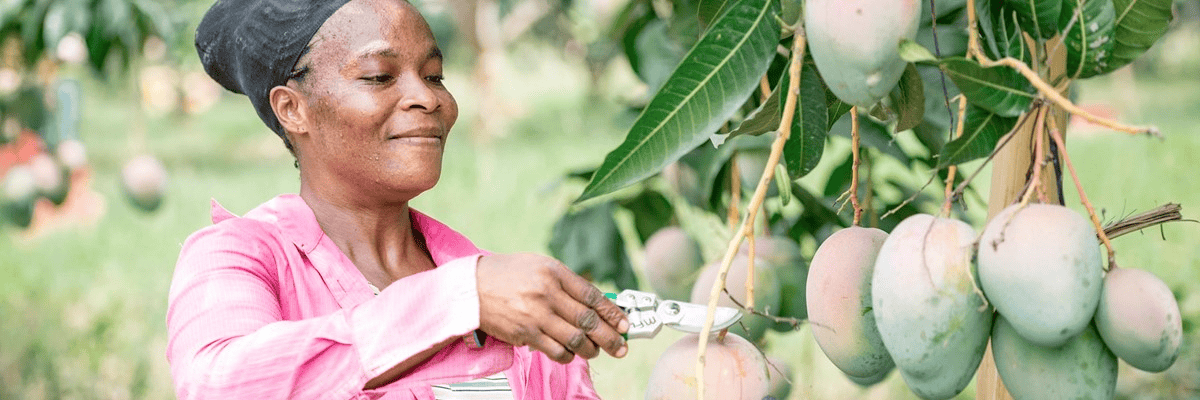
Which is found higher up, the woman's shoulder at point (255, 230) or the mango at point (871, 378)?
the woman's shoulder at point (255, 230)

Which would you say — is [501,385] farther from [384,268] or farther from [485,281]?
[485,281]

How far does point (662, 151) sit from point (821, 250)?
0.16m

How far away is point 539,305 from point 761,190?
0.53 ft

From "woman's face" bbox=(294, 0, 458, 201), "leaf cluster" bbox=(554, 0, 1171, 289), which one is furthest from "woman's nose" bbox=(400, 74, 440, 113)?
"leaf cluster" bbox=(554, 0, 1171, 289)

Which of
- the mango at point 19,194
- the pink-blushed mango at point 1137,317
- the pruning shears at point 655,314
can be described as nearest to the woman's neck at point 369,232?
the pruning shears at point 655,314

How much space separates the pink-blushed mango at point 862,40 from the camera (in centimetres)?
63

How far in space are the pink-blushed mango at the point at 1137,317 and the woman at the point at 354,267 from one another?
0.95ft

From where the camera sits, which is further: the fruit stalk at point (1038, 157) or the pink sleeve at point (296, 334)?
the pink sleeve at point (296, 334)

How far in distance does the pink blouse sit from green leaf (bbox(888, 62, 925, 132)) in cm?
31

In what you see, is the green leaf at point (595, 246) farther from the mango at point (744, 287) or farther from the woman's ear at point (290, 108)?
the woman's ear at point (290, 108)

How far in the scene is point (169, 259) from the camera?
4102 millimetres

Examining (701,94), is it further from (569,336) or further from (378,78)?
(378,78)

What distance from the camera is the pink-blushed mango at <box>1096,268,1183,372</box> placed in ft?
2.04

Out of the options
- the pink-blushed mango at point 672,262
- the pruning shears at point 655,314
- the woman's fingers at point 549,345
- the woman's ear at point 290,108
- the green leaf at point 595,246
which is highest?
the woman's ear at point 290,108
